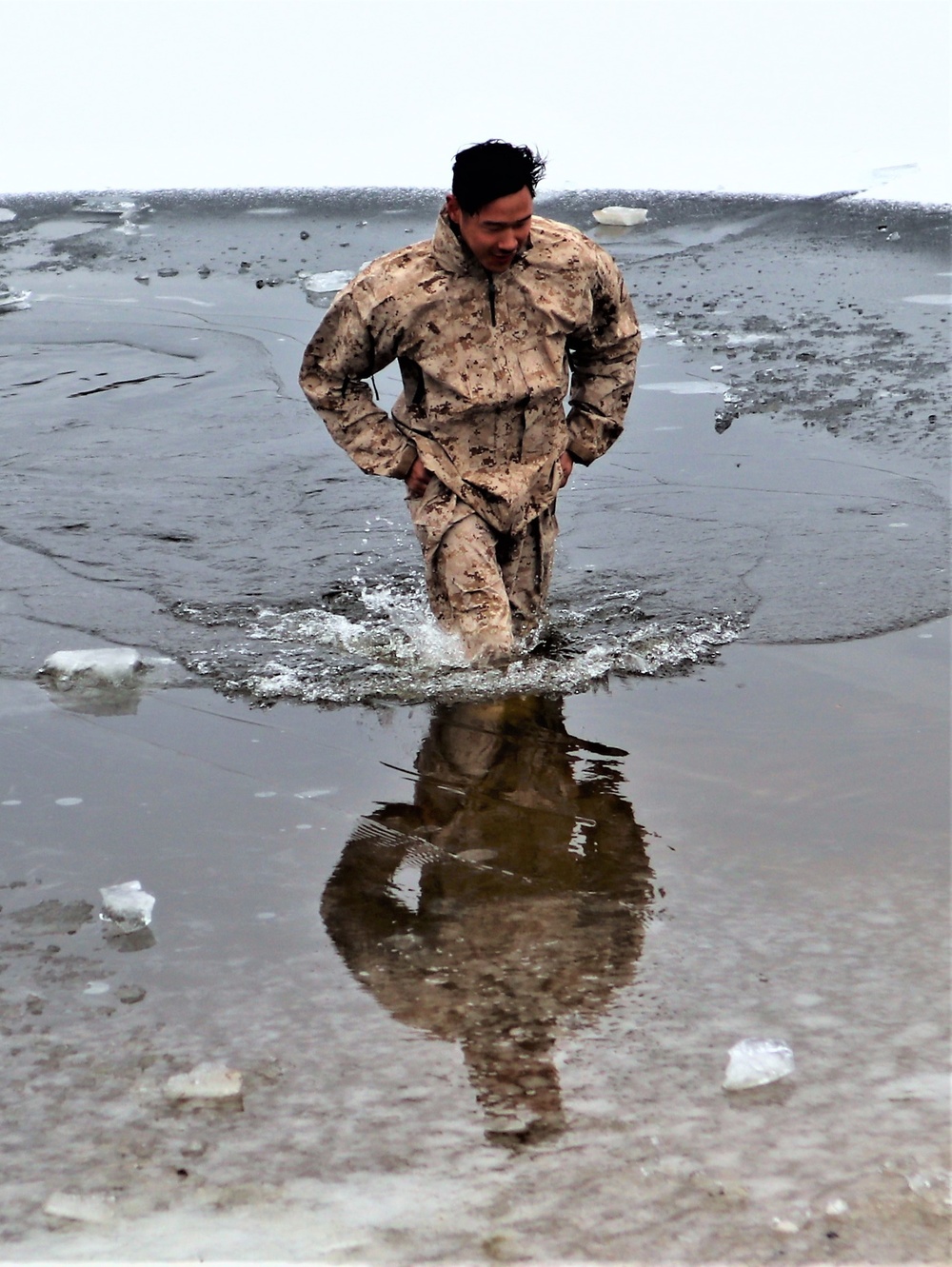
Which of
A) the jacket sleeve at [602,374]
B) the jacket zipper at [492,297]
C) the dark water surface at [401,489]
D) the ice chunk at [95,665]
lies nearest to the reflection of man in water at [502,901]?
the dark water surface at [401,489]

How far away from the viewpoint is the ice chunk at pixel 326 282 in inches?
433

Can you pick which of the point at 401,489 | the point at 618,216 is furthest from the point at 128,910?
the point at 618,216

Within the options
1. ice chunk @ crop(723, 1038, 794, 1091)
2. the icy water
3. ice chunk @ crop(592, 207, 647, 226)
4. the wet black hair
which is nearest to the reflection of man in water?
the icy water

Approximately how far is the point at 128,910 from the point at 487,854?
2.81 feet

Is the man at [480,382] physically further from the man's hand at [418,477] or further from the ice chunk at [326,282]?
the ice chunk at [326,282]

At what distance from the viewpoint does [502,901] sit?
3.38 m

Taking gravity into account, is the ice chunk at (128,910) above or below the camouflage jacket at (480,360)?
below

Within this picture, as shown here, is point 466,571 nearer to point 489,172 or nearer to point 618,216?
point 489,172

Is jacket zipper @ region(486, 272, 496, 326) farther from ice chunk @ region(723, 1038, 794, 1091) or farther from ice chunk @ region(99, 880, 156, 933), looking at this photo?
ice chunk @ region(723, 1038, 794, 1091)

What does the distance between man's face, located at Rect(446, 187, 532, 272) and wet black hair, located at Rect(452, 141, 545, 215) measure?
3 centimetres

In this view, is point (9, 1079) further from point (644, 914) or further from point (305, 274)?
point (305, 274)

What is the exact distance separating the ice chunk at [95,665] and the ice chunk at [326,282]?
21.4ft

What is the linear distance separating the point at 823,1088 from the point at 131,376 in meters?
7.54

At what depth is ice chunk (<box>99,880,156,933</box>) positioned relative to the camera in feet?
10.8
